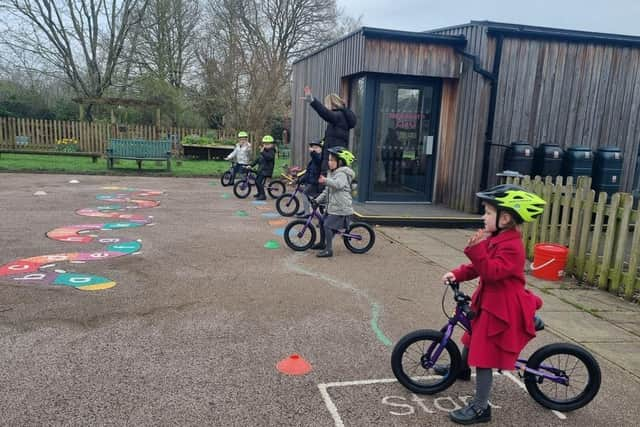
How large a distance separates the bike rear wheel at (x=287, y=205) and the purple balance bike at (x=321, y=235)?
8.17 feet

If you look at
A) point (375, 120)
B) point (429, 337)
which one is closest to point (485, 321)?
point (429, 337)

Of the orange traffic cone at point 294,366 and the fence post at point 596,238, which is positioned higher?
the fence post at point 596,238

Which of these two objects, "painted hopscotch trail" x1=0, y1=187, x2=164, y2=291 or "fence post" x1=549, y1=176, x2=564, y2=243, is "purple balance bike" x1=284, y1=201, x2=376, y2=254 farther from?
"fence post" x1=549, y1=176, x2=564, y2=243

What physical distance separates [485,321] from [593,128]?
9.55 metres

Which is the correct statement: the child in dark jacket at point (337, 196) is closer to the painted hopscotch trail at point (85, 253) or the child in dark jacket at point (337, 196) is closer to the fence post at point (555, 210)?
the painted hopscotch trail at point (85, 253)

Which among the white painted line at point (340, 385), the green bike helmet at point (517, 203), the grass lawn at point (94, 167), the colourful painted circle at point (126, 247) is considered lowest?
the white painted line at point (340, 385)

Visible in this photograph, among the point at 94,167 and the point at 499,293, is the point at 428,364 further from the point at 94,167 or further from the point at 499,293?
the point at 94,167

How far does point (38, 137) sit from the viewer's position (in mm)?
22344

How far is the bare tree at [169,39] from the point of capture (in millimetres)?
29547

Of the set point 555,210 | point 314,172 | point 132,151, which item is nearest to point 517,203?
point 555,210

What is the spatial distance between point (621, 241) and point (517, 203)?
3682 millimetres

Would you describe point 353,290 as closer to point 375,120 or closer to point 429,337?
point 429,337

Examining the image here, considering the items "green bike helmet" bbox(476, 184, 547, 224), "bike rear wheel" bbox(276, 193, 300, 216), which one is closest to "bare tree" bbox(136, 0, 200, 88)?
"bike rear wheel" bbox(276, 193, 300, 216)

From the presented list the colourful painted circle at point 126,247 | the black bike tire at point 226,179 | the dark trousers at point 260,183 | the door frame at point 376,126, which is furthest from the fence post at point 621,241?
the black bike tire at point 226,179
